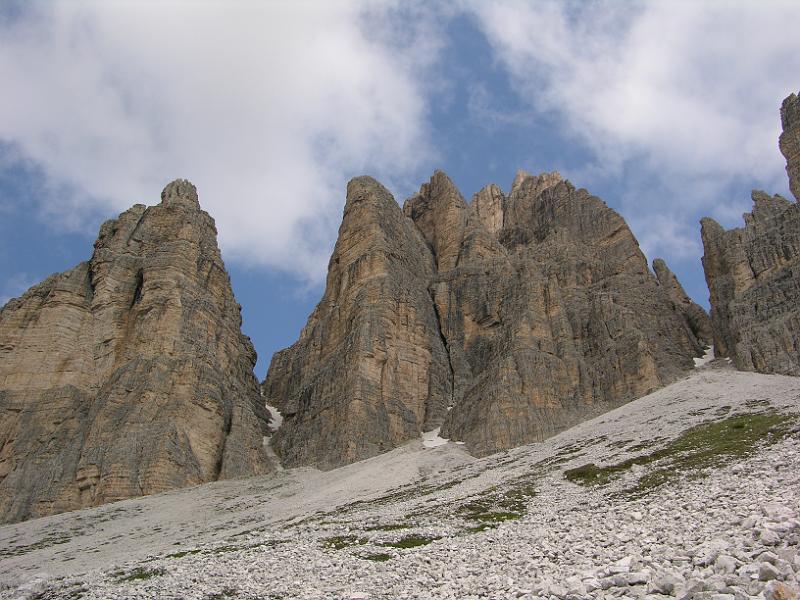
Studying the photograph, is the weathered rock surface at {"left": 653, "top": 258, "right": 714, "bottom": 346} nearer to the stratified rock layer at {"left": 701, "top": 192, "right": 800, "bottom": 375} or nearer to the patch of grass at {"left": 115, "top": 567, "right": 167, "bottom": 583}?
the stratified rock layer at {"left": 701, "top": 192, "right": 800, "bottom": 375}

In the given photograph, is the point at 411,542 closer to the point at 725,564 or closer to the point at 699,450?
the point at 725,564

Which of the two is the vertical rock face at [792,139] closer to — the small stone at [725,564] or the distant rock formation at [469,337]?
the distant rock formation at [469,337]

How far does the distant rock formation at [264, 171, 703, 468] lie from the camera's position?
8750cm

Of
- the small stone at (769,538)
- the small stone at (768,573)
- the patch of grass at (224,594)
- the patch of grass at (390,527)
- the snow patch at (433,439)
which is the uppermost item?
the snow patch at (433,439)

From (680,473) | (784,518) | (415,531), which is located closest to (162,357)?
(415,531)

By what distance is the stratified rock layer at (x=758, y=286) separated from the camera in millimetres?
80688

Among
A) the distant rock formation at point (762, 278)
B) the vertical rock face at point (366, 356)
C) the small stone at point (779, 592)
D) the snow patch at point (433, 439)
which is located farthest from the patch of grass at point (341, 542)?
the distant rock formation at point (762, 278)

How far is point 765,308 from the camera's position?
284 feet

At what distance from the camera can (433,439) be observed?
292 ft

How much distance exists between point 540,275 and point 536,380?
80.5 feet

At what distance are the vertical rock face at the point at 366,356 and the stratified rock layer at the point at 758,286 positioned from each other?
39.9 metres

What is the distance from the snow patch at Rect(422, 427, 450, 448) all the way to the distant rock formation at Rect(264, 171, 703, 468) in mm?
1502

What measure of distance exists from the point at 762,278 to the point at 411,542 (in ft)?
256

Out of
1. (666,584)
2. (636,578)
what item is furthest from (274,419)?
(666,584)
